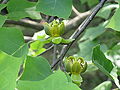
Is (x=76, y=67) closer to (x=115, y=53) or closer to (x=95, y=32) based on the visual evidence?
(x=115, y=53)

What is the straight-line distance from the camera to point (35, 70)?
87cm

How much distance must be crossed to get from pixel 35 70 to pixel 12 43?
151 millimetres

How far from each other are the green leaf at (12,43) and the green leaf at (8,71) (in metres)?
0.20

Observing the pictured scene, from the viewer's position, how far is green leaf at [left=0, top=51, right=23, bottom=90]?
0.71 m

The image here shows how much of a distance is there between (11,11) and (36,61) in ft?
1.17

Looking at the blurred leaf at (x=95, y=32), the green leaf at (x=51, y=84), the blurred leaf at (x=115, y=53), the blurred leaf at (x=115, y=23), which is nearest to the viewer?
the green leaf at (x=51, y=84)

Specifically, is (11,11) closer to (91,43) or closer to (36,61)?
(36,61)

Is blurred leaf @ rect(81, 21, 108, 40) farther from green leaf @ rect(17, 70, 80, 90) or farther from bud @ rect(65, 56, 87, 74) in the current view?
green leaf @ rect(17, 70, 80, 90)

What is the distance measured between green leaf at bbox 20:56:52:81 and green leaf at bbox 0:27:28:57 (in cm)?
6

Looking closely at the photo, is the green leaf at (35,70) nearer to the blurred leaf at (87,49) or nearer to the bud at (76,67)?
the bud at (76,67)

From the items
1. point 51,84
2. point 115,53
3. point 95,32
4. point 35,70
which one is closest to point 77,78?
point 35,70

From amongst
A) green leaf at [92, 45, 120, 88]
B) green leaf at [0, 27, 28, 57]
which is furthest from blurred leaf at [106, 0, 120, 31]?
green leaf at [0, 27, 28, 57]

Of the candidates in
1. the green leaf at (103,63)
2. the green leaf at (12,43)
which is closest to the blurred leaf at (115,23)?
the green leaf at (103,63)

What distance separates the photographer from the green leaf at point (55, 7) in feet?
3.19
